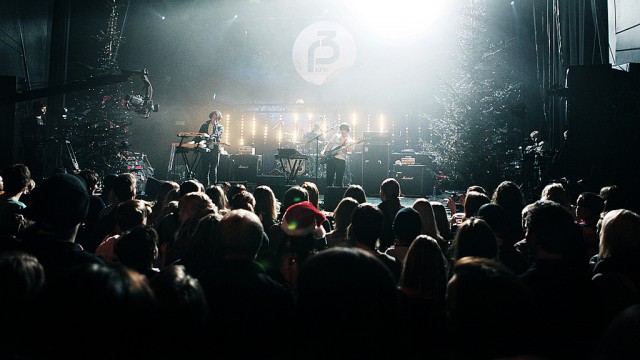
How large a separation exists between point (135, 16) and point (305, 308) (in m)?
20.7

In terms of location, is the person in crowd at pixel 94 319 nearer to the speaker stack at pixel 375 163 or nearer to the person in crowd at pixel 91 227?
the person in crowd at pixel 91 227

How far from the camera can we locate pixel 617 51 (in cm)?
979

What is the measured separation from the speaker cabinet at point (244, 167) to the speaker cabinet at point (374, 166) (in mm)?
3524

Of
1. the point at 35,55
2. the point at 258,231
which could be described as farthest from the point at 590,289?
the point at 35,55

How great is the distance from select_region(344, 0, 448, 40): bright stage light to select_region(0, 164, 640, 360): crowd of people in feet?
57.0

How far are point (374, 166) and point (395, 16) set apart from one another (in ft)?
31.5

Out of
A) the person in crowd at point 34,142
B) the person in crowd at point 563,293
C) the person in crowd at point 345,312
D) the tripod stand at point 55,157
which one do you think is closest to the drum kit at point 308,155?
the tripod stand at point 55,157

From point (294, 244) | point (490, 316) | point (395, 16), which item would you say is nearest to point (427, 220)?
point (294, 244)

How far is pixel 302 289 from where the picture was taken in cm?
137

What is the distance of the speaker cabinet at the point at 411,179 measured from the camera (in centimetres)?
1407

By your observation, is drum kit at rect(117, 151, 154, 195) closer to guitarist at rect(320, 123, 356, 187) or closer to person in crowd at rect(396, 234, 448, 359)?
A: guitarist at rect(320, 123, 356, 187)

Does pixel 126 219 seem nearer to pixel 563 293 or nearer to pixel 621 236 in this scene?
pixel 563 293

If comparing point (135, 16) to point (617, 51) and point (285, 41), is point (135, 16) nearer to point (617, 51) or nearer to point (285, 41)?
point (285, 41)

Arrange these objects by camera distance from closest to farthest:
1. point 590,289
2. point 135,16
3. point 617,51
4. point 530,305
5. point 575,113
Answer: point 530,305, point 590,289, point 575,113, point 617,51, point 135,16
